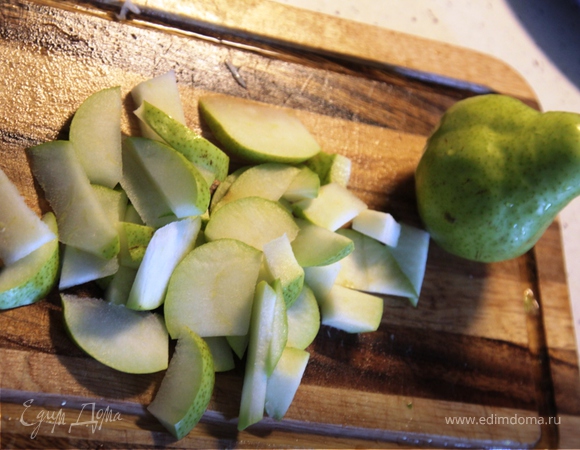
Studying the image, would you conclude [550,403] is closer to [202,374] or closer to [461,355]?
[461,355]

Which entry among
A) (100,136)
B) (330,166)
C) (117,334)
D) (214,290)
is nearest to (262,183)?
(330,166)

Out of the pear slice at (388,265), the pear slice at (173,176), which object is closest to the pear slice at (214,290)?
the pear slice at (173,176)

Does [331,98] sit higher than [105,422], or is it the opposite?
[331,98]

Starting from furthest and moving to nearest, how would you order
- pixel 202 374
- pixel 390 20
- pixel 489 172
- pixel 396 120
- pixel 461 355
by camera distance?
pixel 390 20 < pixel 396 120 < pixel 461 355 < pixel 489 172 < pixel 202 374

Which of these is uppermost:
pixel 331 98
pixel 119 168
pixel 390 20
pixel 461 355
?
pixel 390 20

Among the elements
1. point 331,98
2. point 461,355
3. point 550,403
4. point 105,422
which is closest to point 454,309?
point 461,355

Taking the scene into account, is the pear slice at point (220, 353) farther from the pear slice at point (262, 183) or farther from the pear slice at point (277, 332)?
the pear slice at point (262, 183)
